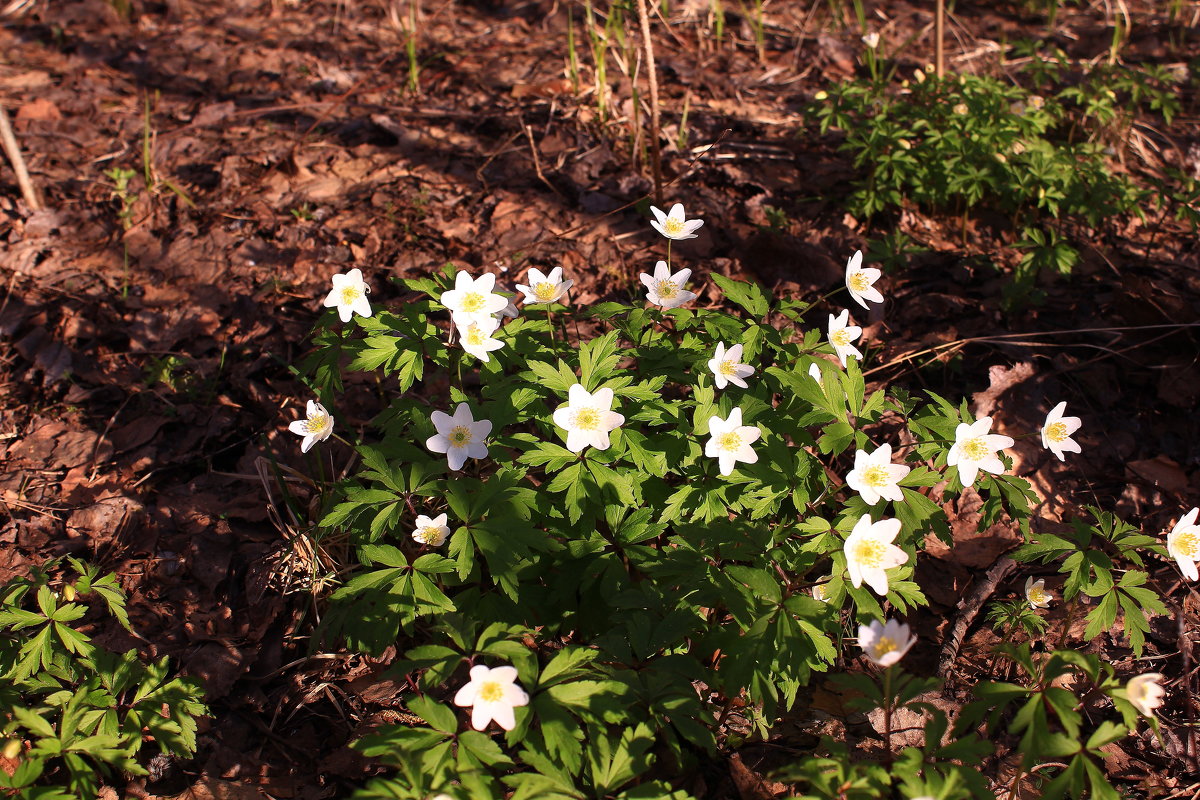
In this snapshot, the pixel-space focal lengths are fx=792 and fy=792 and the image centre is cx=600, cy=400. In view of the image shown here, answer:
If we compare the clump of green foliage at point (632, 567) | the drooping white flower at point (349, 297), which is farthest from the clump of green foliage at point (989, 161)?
the drooping white flower at point (349, 297)

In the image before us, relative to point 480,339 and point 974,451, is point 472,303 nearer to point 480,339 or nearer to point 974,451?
point 480,339

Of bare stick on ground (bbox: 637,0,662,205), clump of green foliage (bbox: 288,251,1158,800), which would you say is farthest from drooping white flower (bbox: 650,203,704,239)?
bare stick on ground (bbox: 637,0,662,205)

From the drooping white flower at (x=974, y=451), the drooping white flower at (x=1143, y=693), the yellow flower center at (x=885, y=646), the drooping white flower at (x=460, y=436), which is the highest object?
the drooping white flower at (x=460, y=436)

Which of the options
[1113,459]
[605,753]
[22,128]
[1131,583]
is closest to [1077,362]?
[1113,459]

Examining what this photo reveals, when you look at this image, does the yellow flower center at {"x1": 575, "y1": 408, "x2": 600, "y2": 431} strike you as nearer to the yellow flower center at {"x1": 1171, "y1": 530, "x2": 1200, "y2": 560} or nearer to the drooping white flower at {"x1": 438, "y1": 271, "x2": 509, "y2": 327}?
the drooping white flower at {"x1": 438, "y1": 271, "x2": 509, "y2": 327}

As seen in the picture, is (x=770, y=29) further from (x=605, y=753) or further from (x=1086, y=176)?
(x=605, y=753)

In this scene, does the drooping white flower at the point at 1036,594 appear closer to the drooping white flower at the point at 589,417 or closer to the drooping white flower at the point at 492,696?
the drooping white flower at the point at 589,417
